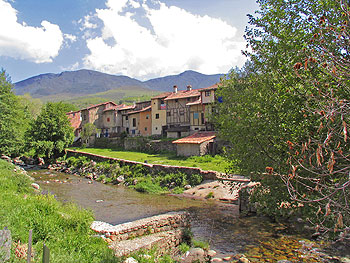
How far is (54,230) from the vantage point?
8.38 m

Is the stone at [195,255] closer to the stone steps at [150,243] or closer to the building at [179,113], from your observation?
the stone steps at [150,243]

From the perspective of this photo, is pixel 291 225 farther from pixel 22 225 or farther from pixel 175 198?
pixel 22 225

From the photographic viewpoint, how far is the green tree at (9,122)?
35469 millimetres

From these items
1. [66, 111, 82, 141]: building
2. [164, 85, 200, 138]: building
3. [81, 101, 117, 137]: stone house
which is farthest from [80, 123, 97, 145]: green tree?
[164, 85, 200, 138]: building

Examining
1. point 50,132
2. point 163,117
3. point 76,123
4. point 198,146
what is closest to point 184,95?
point 163,117

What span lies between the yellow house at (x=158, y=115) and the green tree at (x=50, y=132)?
14.6m

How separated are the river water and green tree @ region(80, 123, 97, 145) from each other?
27.2 metres

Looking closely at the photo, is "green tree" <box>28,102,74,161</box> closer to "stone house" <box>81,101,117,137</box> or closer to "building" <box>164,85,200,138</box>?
"building" <box>164,85,200,138</box>

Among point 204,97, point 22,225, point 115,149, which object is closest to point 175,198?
point 22,225

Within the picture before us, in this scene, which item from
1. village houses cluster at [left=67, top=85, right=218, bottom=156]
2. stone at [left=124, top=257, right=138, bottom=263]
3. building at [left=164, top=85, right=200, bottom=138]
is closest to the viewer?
stone at [left=124, top=257, right=138, bottom=263]

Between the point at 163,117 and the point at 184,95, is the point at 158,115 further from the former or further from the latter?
the point at 184,95

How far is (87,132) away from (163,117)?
1621 cm

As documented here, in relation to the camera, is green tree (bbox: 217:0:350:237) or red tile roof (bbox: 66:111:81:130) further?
red tile roof (bbox: 66:111:81:130)

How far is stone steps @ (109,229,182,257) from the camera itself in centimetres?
840
